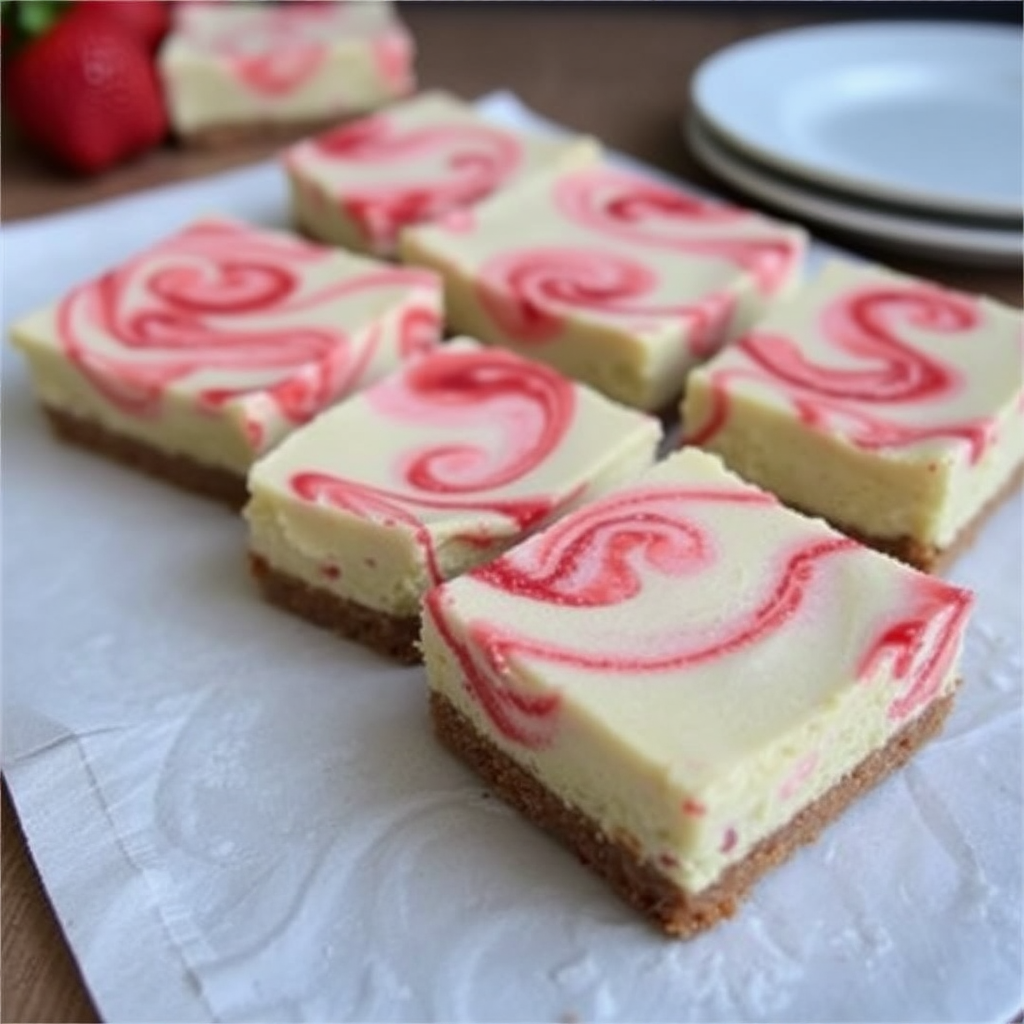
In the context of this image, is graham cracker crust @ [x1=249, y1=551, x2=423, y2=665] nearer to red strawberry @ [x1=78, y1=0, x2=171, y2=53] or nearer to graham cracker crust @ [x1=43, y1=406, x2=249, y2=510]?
graham cracker crust @ [x1=43, y1=406, x2=249, y2=510]

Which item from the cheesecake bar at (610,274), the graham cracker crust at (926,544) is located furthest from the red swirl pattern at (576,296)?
the graham cracker crust at (926,544)

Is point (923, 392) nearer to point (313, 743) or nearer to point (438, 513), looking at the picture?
point (438, 513)

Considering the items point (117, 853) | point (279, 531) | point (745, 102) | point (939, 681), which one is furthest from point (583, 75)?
point (117, 853)

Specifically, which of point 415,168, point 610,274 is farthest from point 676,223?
point 415,168

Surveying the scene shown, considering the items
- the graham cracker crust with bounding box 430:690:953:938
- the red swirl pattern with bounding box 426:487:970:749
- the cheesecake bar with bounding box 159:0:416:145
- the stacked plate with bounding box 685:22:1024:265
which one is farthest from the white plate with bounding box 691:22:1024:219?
the graham cracker crust with bounding box 430:690:953:938

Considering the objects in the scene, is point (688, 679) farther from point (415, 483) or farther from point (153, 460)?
point (153, 460)

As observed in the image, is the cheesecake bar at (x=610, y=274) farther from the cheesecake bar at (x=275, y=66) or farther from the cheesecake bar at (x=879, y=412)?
the cheesecake bar at (x=275, y=66)
